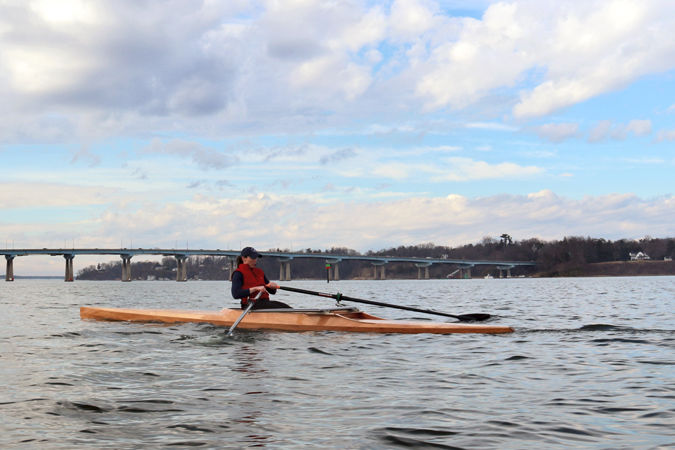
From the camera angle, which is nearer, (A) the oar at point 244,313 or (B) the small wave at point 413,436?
(B) the small wave at point 413,436

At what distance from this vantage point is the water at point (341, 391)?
228 inches

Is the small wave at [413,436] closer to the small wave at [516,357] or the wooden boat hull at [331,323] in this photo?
the small wave at [516,357]

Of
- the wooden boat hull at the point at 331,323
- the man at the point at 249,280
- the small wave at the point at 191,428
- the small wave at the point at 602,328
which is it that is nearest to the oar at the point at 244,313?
the man at the point at 249,280

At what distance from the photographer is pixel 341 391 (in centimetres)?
804

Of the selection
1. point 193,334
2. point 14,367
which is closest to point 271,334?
point 193,334

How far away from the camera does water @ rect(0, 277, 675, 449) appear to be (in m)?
5.80

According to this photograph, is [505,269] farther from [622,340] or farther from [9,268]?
[622,340]

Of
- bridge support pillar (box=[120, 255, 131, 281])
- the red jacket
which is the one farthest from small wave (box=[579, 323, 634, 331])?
bridge support pillar (box=[120, 255, 131, 281])

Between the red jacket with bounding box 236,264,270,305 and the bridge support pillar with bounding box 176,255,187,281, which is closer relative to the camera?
the red jacket with bounding box 236,264,270,305

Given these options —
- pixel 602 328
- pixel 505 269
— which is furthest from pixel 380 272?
pixel 602 328

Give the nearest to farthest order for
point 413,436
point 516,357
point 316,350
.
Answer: point 413,436
point 516,357
point 316,350

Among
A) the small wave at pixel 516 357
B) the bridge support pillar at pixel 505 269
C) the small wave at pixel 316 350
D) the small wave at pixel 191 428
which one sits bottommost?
the bridge support pillar at pixel 505 269

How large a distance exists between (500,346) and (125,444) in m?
8.72

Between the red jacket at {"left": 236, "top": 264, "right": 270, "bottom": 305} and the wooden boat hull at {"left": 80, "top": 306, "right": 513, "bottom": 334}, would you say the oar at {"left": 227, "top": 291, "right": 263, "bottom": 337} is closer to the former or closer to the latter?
the red jacket at {"left": 236, "top": 264, "right": 270, "bottom": 305}
